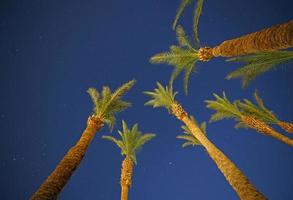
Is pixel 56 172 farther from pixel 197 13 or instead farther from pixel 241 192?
pixel 197 13

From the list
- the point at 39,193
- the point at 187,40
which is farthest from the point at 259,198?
the point at 187,40

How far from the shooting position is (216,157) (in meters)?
15.3

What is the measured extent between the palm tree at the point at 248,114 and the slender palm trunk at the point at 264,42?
1156 centimetres

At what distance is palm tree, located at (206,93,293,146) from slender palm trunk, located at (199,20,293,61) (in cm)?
1156

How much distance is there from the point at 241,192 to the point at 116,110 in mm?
10046

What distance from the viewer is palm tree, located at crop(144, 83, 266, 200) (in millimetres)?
10914

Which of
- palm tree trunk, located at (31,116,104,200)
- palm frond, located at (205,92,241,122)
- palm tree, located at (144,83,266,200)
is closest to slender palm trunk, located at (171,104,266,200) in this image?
palm tree, located at (144,83,266,200)

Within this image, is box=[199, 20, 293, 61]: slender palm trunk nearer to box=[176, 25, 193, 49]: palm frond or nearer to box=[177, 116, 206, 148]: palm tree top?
box=[176, 25, 193, 49]: palm frond

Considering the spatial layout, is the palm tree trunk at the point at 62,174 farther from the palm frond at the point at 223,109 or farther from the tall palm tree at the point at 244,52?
the palm frond at the point at 223,109

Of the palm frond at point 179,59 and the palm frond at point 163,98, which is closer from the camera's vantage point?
the palm frond at point 179,59

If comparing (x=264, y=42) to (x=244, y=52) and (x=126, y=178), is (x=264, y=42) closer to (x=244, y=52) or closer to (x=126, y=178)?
(x=244, y=52)

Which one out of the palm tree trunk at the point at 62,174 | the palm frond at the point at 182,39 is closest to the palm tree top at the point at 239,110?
the palm frond at the point at 182,39

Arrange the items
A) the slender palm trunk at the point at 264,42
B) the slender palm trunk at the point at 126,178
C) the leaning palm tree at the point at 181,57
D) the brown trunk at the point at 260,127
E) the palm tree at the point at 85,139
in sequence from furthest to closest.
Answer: the brown trunk at the point at 260,127
the slender palm trunk at the point at 126,178
the leaning palm tree at the point at 181,57
the palm tree at the point at 85,139
the slender palm trunk at the point at 264,42

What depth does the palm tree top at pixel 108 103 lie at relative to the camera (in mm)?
17845
